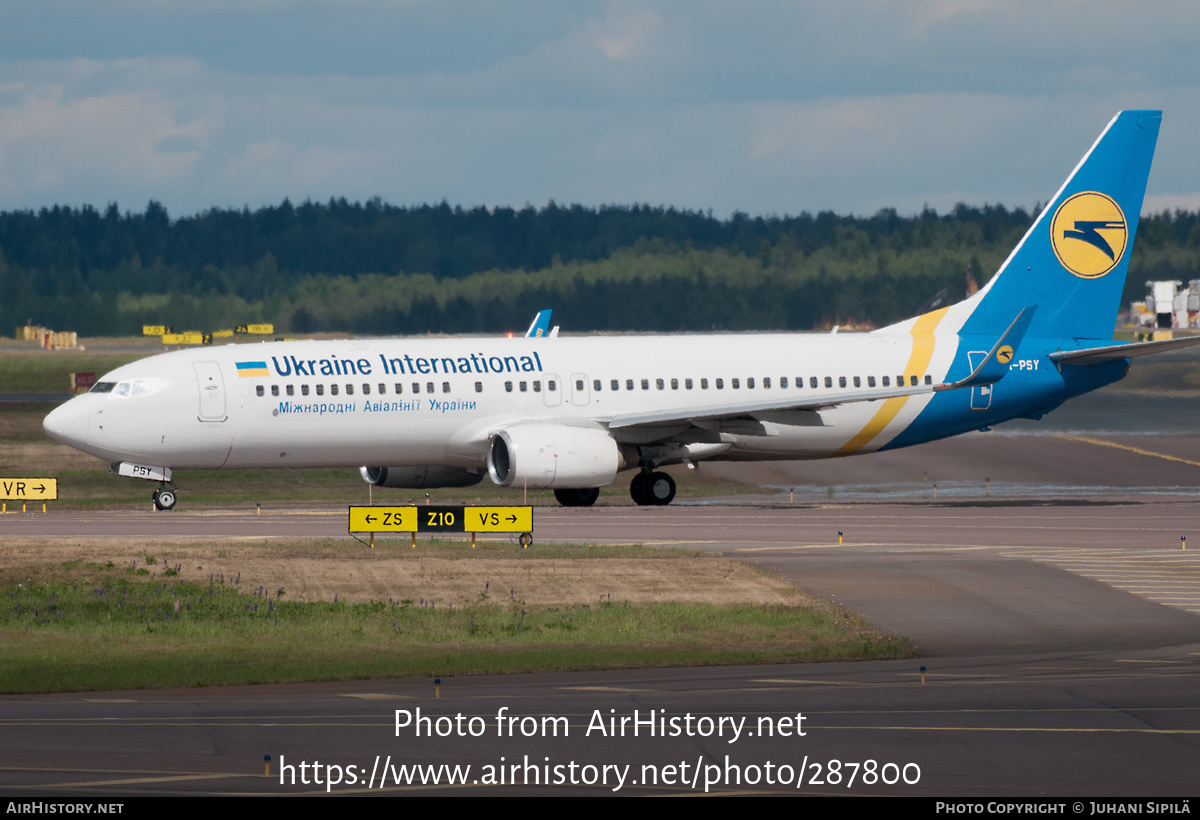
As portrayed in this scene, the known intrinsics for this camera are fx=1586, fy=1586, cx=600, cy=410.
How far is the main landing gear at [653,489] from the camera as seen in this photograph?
147ft

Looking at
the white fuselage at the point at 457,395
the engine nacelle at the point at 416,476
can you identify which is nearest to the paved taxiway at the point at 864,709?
the white fuselage at the point at 457,395

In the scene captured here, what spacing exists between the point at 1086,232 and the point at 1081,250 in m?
0.56

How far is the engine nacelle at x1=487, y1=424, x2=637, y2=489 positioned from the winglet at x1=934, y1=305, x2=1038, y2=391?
939 centimetres

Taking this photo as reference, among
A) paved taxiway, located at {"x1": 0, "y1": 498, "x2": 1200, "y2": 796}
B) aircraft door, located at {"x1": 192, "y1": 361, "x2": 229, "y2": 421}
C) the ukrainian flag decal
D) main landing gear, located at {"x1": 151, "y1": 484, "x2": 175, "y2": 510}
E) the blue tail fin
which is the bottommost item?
paved taxiway, located at {"x1": 0, "y1": 498, "x2": 1200, "y2": 796}

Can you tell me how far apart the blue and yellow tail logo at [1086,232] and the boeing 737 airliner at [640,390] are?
4 cm

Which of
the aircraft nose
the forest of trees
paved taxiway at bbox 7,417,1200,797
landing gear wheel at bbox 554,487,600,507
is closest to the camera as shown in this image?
paved taxiway at bbox 7,417,1200,797

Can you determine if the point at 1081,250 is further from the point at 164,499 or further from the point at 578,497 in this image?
the point at 164,499

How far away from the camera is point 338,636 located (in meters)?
24.3

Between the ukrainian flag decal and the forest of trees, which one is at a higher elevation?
the forest of trees

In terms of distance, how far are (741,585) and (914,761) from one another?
44.3 ft

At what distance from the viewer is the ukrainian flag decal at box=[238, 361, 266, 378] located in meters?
41.6

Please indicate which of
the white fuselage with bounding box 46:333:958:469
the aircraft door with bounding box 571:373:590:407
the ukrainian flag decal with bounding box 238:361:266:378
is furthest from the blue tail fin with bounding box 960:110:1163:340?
the ukrainian flag decal with bounding box 238:361:266:378

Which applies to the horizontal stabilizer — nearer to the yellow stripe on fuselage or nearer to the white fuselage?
the white fuselage
